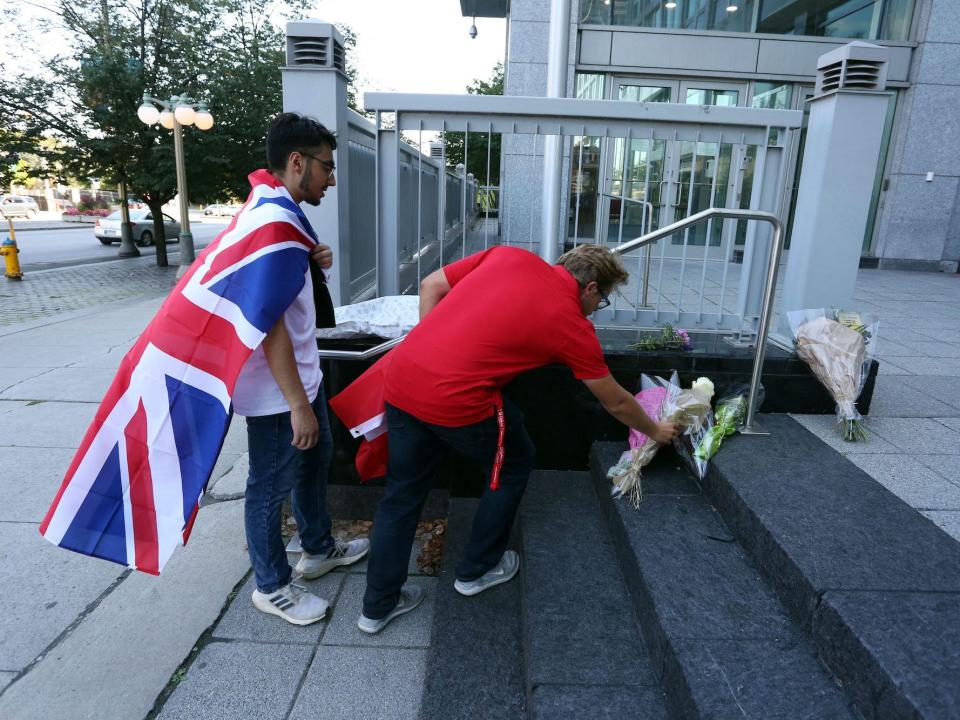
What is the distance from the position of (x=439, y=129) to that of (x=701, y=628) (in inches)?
123

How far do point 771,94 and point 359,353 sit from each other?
13.2 m

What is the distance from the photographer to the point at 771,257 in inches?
125

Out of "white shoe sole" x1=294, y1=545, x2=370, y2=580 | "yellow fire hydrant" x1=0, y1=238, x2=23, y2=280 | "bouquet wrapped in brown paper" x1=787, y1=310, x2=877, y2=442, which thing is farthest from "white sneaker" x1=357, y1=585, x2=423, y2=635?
"yellow fire hydrant" x1=0, y1=238, x2=23, y2=280

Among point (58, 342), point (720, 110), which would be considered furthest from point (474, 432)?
point (58, 342)

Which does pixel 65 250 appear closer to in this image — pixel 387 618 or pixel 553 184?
pixel 553 184

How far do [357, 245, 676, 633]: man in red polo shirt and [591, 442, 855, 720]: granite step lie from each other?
16.4 inches

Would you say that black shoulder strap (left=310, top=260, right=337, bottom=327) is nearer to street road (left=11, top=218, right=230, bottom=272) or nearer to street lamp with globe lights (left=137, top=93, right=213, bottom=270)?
street lamp with globe lights (left=137, top=93, right=213, bottom=270)

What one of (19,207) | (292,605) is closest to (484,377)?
(292,605)

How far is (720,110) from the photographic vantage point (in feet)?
12.8

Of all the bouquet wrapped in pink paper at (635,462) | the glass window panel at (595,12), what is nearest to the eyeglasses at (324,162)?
the bouquet wrapped in pink paper at (635,462)

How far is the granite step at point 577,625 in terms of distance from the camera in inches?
79.2

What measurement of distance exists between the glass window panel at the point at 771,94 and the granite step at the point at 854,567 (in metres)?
12.4

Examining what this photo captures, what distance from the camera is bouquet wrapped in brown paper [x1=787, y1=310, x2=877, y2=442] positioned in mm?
3348

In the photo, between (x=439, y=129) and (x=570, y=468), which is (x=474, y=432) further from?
(x=439, y=129)
